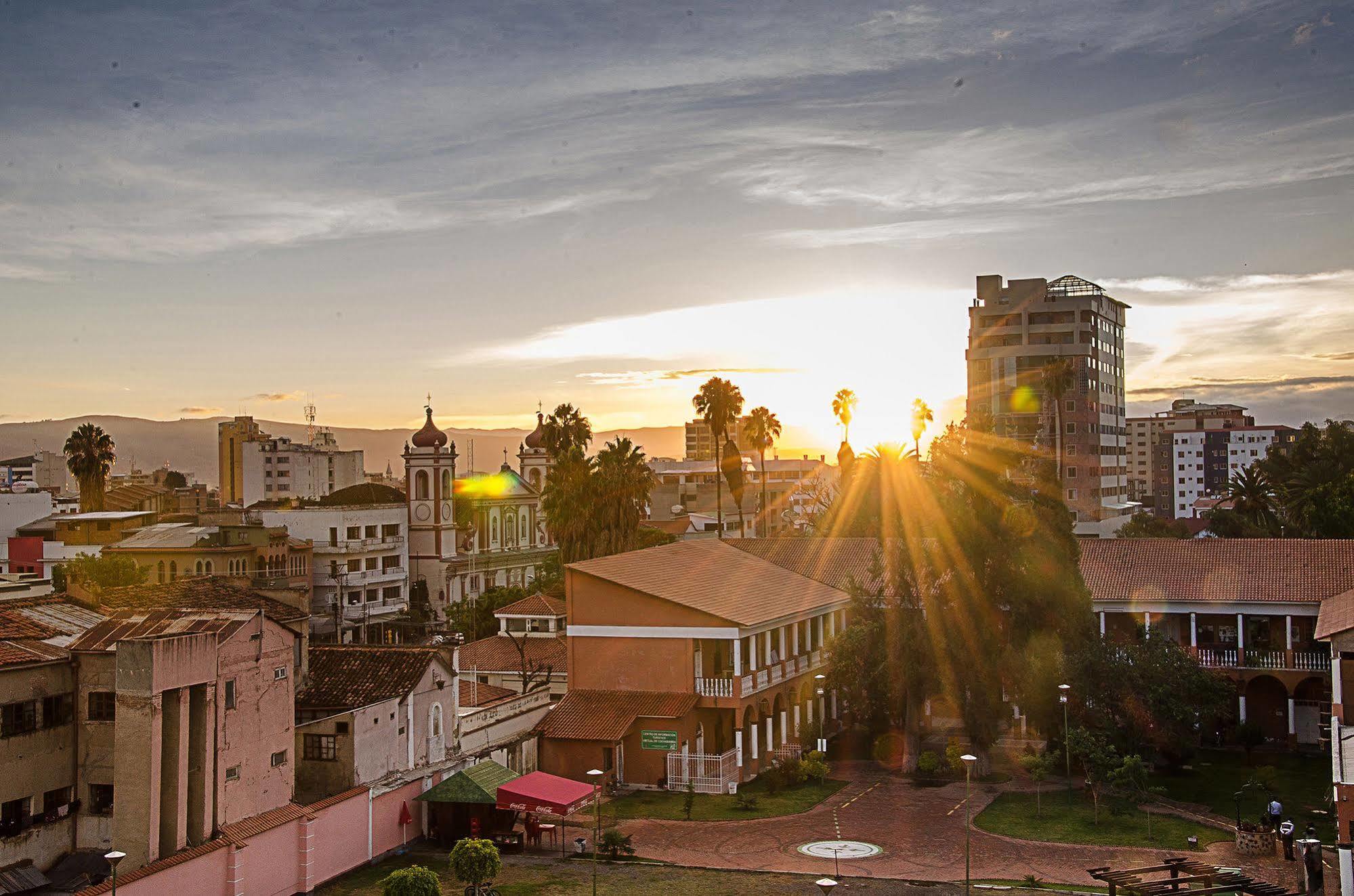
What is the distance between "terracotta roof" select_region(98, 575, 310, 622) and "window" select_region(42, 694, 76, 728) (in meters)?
5.65

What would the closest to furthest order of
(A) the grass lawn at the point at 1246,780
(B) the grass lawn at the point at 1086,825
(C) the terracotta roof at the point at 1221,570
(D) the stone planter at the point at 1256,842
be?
1. (D) the stone planter at the point at 1256,842
2. (B) the grass lawn at the point at 1086,825
3. (A) the grass lawn at the point at 1246,780
4. (C) the terracotta roof at the point at 1221,570

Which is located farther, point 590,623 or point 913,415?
point 913,415

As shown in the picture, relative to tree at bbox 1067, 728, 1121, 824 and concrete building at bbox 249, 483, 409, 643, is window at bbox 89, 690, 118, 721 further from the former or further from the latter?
concrete building at bbox 249, 483, 409, 643

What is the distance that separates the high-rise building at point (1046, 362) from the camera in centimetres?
10650

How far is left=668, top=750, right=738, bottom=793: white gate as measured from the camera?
38.3 m

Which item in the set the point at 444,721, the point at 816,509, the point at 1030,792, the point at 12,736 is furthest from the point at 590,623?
the point at 816,509

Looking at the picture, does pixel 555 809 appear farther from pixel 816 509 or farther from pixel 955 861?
pixel 816 509

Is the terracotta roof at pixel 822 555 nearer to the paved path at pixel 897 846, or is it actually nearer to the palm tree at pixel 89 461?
the paved path at pixel 897 846

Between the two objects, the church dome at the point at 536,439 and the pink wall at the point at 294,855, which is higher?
the church dome at the point at 536,439

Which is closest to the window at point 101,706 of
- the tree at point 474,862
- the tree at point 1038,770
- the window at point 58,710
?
the window at point 58,710

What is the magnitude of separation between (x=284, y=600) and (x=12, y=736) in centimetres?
1125

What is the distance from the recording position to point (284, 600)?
36.8 meters

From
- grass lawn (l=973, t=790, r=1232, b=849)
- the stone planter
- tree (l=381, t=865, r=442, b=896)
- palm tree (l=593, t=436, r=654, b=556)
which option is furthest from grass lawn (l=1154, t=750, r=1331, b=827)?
palm tree (l=593, t=436, r=654, b=556)

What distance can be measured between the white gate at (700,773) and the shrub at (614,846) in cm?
729
